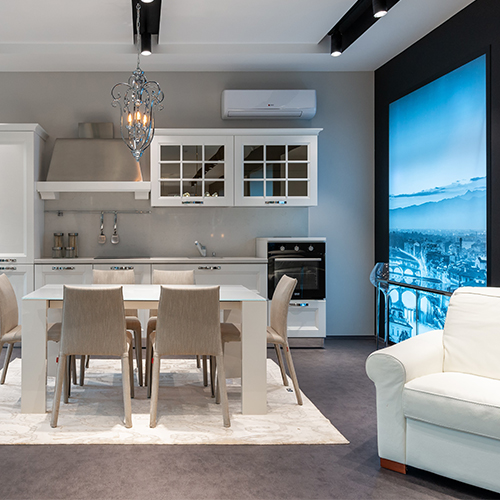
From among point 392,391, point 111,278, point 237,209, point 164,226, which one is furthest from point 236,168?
point 392,391

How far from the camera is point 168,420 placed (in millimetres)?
2908

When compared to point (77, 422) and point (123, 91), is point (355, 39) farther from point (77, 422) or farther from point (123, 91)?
point (77, 422)

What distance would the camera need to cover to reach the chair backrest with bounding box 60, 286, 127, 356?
2795 millimetres

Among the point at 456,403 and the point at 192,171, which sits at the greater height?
the point at 192,171

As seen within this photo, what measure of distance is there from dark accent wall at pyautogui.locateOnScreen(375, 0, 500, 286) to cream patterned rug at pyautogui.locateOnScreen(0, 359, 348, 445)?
5.89 ft

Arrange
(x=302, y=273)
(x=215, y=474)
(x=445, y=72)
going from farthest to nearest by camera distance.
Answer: (x=302, y=273) < (x=445, y=72) < (x=215, y=474)

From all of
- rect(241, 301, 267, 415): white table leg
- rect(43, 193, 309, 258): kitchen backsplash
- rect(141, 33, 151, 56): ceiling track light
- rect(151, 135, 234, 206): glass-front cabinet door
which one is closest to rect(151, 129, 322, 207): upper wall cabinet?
rect(151, 135, 234, 206): glass-front cabinet door

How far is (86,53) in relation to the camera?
4.77 metres

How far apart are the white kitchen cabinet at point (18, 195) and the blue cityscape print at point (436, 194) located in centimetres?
381

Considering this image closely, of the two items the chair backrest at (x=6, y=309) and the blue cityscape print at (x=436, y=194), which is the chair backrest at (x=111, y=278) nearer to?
the chair backrest at (x=6, y=309)

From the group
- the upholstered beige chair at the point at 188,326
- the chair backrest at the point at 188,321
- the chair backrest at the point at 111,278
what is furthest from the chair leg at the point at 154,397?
the chair backrest at the point at 111,278

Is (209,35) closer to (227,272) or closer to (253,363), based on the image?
(227,272)

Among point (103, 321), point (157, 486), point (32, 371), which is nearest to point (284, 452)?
point (157, 486)

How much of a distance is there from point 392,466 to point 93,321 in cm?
183
